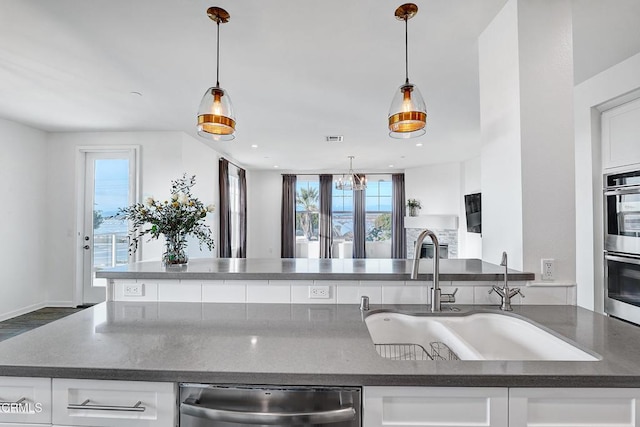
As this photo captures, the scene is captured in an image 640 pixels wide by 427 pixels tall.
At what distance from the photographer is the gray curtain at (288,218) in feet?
27.8

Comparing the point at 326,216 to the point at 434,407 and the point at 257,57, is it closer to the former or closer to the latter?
the point at 257,57

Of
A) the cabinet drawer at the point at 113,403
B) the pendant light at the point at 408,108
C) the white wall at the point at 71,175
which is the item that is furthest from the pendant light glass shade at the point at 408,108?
the white wall at the point at 71,175

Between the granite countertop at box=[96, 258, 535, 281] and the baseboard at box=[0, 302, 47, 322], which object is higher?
the granite countertop at box=[96, 258, 535, 281]

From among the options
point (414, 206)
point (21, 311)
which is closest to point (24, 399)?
point (21, 311)

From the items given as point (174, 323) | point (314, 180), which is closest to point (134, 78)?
point (174, 323)

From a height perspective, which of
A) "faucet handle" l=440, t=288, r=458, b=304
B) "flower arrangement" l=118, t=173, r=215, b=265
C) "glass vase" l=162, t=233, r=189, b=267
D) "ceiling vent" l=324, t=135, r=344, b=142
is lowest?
"faucet handle" l=440, t=288, r=458, b=304

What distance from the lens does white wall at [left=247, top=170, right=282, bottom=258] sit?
28.1 feet

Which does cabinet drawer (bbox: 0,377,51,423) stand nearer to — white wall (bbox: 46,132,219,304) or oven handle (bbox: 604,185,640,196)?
oven handle (bbox: 604,185,640,196)

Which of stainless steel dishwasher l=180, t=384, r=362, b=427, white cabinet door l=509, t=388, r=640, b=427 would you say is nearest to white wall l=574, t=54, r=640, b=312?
white cabinet door l=509, t=388, r=640, b=427

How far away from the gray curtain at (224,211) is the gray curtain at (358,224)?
10.9ft

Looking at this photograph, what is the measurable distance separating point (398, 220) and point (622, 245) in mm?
5542

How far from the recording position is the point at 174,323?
1.41 meters

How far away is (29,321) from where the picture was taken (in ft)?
13.6

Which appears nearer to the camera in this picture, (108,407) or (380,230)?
(108,407)
